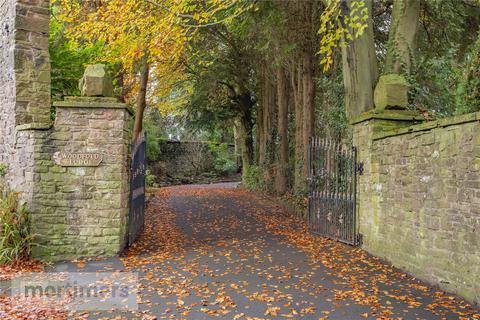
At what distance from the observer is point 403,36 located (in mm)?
8766

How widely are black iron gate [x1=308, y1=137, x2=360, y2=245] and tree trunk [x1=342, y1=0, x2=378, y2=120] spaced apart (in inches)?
33.7

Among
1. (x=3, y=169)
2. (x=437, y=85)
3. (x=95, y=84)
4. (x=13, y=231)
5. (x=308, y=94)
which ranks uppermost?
(x=308, y=94)

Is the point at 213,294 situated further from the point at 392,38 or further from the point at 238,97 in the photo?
the point at 238,97

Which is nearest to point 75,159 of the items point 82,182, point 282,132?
point 82,182

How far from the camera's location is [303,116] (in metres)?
13.7

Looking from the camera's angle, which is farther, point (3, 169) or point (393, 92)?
point (3, 169)

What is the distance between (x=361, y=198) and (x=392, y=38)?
11.1 ft

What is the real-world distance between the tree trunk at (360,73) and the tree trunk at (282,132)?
7.31m

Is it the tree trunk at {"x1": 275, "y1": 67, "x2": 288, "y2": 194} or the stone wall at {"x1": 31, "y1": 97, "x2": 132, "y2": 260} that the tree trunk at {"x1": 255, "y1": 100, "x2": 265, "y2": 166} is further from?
the stone wall at {"x1": 31, "y1": 97, "x2": 132, "y2": 260}

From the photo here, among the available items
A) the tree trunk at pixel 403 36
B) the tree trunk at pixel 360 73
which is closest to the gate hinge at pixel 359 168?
the tree trunk at pixel 360 73

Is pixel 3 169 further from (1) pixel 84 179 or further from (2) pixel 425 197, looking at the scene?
(2) pixel 425 197

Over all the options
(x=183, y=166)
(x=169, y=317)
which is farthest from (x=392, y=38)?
(x=183, y=166)

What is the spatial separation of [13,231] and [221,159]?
22.7 metres

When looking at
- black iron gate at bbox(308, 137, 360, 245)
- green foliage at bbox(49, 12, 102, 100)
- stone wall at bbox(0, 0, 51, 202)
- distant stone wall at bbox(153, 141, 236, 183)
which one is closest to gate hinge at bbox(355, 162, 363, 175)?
black iron gate at bbox(308, 137, 360, 245)
